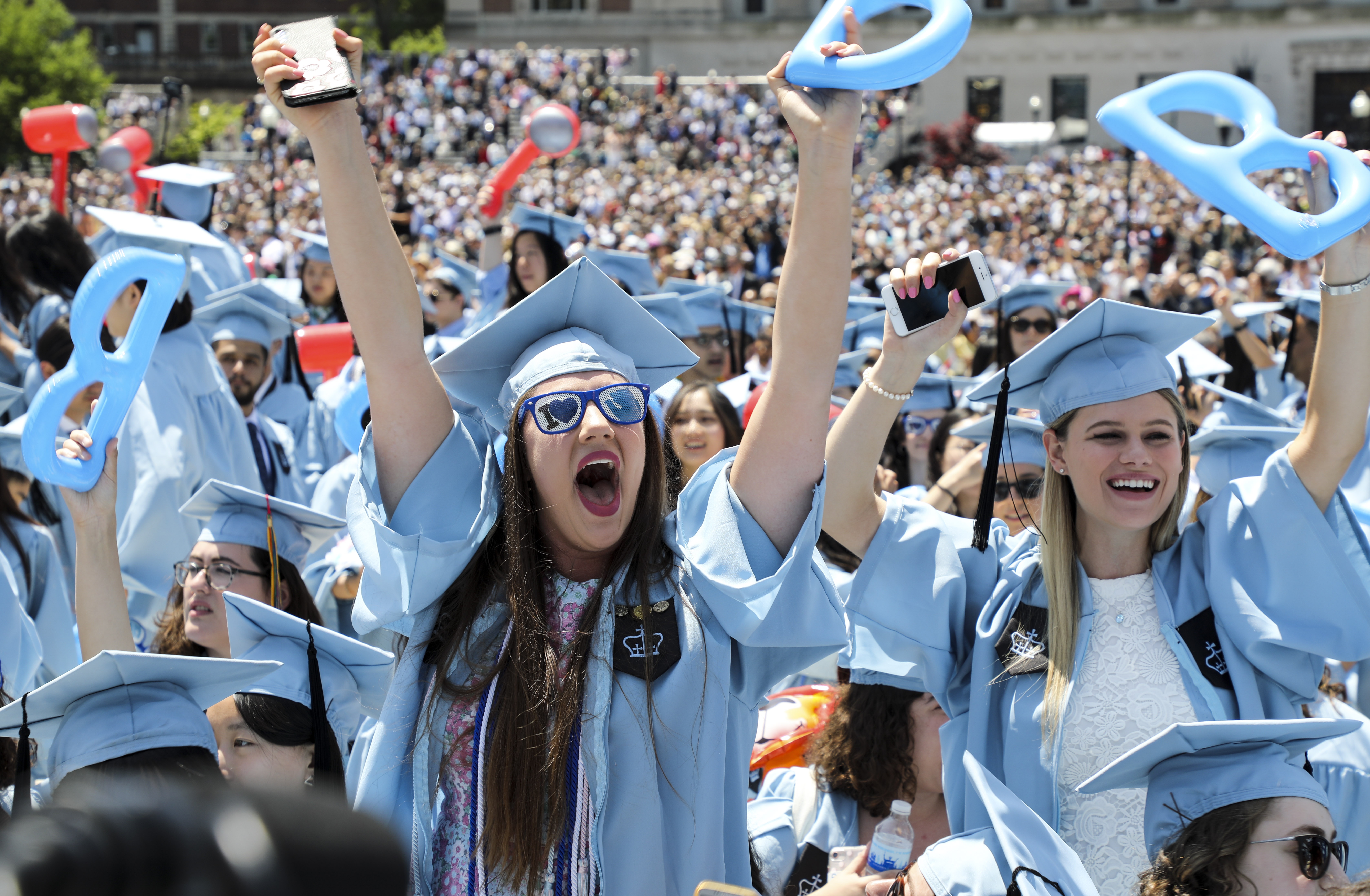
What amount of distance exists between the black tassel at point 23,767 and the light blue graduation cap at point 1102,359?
202 centimetres

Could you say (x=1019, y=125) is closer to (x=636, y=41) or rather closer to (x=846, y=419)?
(x=636, y=41)

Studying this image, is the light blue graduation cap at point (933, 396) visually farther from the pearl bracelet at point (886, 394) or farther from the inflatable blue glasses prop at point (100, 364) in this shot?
the inflatable blue glasses prop at point (100, 364)

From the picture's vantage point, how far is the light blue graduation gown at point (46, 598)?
3936mm

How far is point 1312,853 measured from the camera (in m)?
2.16

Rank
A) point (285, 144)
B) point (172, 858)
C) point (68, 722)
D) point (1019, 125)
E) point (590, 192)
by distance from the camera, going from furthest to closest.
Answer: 1. point (1019, 125)
2. point (285, 144)
3. point (590, 192)
4. point (68, 722)
5. point (172, 858)

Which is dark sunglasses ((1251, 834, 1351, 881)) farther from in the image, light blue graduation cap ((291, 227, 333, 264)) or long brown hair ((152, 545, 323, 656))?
light blue graduation cap ((291, 227, 333, 264))

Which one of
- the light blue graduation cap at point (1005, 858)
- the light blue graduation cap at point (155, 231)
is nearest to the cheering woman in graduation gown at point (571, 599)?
the light blue graduation cap at point (1005, 858)

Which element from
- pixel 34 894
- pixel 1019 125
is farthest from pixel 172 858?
pixel 1019 125

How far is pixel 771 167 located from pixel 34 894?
1270 inches

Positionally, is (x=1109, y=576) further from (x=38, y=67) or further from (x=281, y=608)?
(x=38, y=67)

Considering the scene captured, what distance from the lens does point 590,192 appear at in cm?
2556

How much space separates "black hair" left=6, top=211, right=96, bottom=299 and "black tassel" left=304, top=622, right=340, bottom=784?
4.38m

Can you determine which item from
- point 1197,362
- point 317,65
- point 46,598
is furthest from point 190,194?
point 317,65

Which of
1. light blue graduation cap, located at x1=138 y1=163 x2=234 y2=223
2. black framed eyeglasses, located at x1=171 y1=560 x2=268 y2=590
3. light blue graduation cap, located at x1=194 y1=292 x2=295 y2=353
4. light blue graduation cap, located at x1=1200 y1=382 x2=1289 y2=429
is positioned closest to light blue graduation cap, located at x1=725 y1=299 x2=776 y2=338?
light blue graduation cap, located at x1=194 y1=292 x2=295 y2=353
